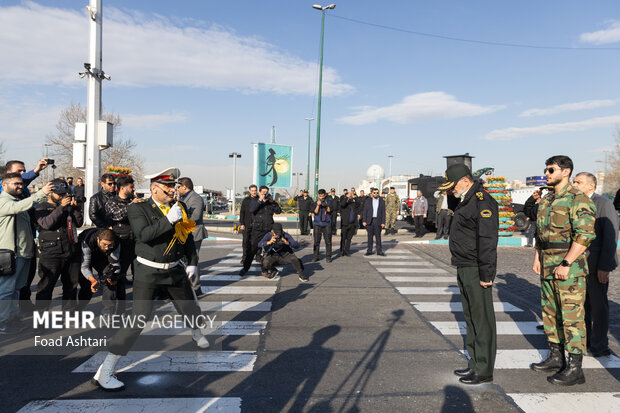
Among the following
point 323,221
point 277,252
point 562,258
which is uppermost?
point 562,258

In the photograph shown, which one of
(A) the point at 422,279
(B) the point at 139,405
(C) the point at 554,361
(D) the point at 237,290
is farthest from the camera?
(A) the point at 422,279

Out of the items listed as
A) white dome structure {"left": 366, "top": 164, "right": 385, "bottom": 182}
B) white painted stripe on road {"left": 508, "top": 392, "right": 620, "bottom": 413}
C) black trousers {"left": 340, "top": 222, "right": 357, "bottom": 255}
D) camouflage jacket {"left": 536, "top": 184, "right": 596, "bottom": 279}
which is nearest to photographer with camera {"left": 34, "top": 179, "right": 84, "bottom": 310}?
white painted stripe on road {"left": 508, "top": 392, "right": 620, "bottom": 413}

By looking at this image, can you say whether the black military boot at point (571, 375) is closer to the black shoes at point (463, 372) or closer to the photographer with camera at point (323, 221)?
the black shoes at point (463, 372)

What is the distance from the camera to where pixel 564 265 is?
4.17 metres

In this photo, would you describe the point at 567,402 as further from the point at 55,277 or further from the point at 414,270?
the point at 414,270


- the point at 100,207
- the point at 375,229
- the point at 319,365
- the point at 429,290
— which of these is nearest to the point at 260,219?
the point at 100,207

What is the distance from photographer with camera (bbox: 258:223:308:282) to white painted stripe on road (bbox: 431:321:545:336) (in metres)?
3.54

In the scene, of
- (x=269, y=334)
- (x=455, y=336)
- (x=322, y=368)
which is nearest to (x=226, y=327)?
(x=269, y=334)

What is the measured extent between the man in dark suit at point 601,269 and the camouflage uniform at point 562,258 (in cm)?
65

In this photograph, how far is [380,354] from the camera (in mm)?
4836

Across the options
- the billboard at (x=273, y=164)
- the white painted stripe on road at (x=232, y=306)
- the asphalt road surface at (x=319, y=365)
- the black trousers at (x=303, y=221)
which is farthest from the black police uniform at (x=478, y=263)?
the billboard at (x=273, y=164)

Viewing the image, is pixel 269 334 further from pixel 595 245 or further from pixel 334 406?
pixel 595 245

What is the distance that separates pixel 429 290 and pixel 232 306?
153 inches

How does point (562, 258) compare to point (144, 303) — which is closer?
point (144, 303)
